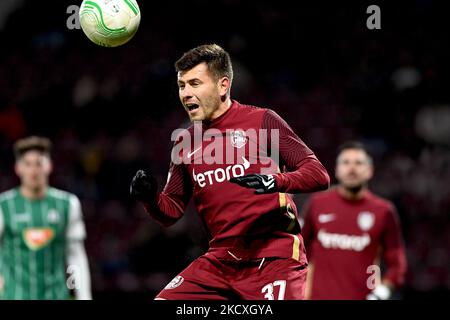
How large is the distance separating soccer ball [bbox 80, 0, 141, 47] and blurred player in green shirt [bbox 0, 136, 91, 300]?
2218mm

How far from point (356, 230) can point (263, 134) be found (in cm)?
287

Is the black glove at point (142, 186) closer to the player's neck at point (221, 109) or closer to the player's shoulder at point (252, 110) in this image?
the player's neck at point (221, 109)

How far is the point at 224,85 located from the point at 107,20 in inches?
31.6

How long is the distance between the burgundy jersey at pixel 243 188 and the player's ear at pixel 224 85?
0.13 m

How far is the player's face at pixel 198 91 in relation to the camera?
4664mm

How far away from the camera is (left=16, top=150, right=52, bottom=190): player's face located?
702 centimetres

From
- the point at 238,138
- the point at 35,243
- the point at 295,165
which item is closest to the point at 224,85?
the point at 238,138

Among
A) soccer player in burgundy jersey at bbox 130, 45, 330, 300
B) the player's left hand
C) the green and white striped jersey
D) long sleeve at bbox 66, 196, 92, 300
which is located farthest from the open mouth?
the player's left hand

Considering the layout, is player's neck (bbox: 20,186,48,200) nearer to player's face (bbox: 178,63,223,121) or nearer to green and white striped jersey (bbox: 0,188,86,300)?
green and white striped jersey (bbox: 0,188,86,300)

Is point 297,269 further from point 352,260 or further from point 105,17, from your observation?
point 352,260

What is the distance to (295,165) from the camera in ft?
14.6

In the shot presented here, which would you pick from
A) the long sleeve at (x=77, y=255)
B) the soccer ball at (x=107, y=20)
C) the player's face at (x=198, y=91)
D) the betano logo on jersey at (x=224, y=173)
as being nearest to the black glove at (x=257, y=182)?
the betano logo on jersey at (x=224, y=173)

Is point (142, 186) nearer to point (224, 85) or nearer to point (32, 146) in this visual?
point (224, 85)

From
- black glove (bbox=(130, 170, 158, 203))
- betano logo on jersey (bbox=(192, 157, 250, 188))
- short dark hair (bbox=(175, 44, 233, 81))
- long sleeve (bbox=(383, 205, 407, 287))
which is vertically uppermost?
short dark hair (bbox=(175, 44, 233, 81))
